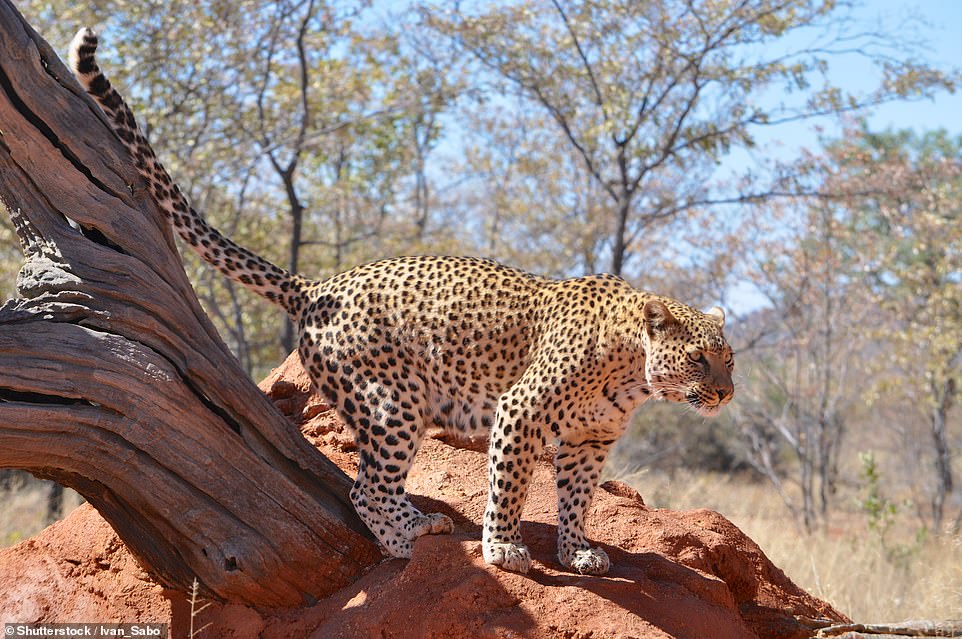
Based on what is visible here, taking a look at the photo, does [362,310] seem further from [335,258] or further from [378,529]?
[335,258]

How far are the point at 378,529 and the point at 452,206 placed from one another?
23.8 m

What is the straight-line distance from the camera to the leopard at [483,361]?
18.6 feet

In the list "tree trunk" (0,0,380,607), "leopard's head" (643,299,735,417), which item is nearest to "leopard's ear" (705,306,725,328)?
"leopard's head" (643,299,735,417)

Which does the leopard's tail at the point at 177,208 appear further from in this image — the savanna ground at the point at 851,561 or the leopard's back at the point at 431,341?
the savanna ground at the point at 851,561

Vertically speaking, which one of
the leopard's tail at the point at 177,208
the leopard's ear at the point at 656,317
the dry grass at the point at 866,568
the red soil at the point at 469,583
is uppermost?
the leopard's tail at the point at 177,208

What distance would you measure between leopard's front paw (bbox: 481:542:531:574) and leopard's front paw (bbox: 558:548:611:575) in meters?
0.39

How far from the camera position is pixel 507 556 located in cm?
550

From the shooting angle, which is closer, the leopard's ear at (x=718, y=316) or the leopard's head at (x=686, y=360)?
the leopard's head at (x=686, y=360)

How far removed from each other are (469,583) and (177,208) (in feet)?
9.09

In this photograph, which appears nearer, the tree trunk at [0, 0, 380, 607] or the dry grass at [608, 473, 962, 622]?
the tree trunk at [0, 0, 380, 607]

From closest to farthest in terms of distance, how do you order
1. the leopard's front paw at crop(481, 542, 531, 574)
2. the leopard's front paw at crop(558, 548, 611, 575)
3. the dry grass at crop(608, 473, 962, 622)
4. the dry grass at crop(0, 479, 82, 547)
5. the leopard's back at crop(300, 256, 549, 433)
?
the leopard's front paw at crop(481, 542, 531, 574) → the leopard's front paw at crop(558, 548, 611, 575) → the leopard's back at crop(300, 256, 549, 433) → the dry grass at crop(608, 473, 962, 622) → the dry grass at crop(0, 479, 82, 547)

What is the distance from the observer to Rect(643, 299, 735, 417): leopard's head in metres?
5.64

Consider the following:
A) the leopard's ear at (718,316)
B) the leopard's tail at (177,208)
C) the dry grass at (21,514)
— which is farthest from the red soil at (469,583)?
the dry grass at (21,514)

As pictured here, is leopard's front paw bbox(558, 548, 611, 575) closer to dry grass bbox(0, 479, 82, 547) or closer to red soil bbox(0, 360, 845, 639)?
red soil bbox(0, 360, 845, 639)
